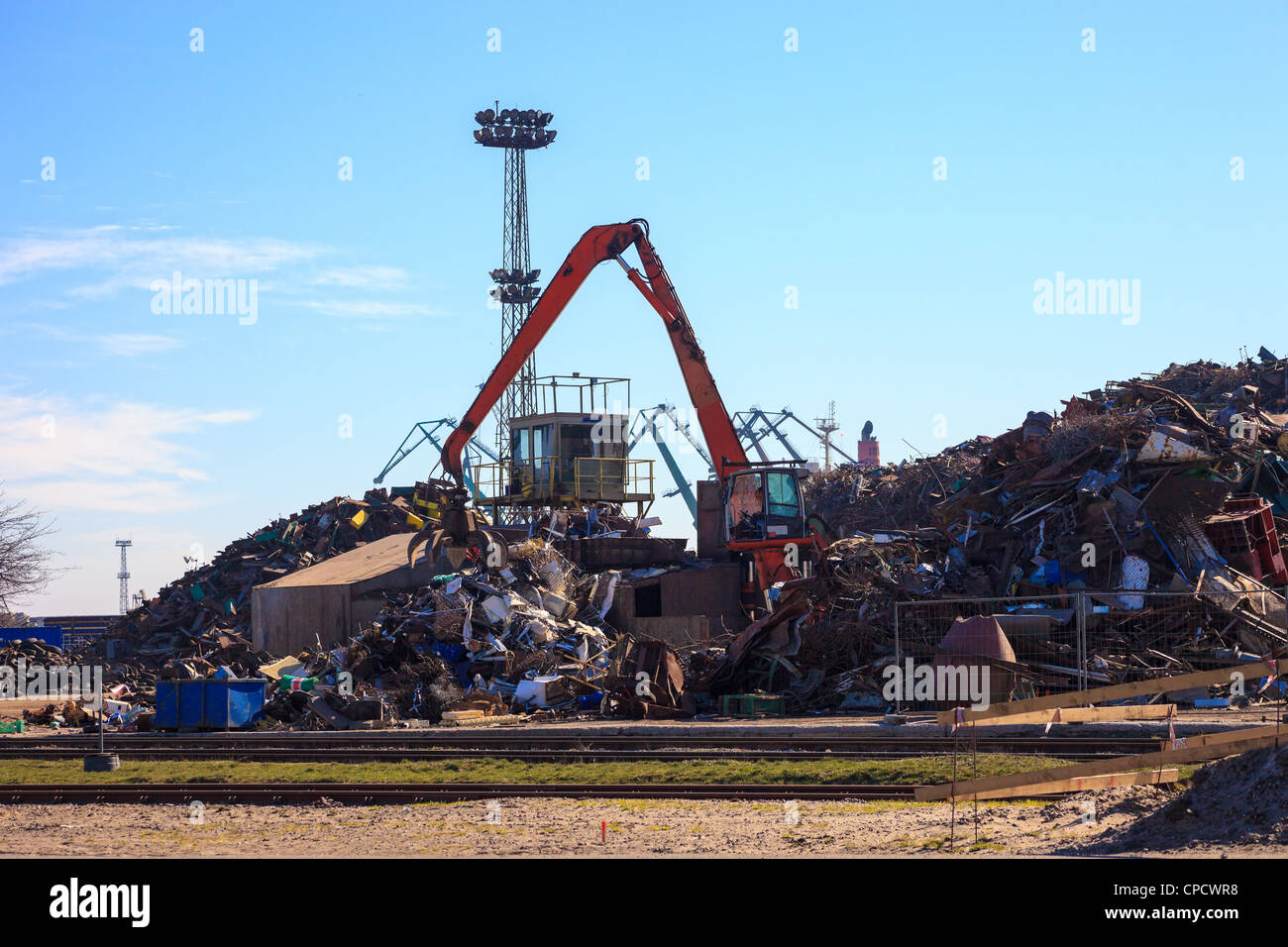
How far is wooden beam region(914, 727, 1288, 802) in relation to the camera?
450 inches

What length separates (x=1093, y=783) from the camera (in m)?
11.9

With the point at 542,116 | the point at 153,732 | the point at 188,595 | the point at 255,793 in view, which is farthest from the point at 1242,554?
the point at 542,116

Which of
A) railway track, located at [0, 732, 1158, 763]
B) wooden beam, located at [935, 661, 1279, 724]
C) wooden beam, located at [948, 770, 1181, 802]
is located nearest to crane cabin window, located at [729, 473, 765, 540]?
railway track, located at [0, 732, 1158, 763]

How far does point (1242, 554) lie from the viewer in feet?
79.5

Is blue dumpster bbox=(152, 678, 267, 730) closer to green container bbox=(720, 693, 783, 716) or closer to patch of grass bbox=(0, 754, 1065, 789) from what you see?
patch of grass bbox=(0, 754, 1065, 789)

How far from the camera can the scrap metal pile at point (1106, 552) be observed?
72.1 ft

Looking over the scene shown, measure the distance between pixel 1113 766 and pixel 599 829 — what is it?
4.56 meters

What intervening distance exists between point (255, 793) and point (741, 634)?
1200cm

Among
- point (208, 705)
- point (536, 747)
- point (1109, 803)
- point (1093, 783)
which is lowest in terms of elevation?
point (536, 747)

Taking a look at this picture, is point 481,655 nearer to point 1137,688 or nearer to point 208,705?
point 208,705

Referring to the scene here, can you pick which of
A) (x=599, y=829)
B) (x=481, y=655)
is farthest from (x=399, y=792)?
(x=481, y=655)

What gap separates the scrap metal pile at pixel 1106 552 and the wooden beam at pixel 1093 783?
8604mm

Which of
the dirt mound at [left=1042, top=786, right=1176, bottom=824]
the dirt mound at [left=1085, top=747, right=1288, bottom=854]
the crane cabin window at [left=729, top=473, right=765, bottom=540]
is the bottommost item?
the dirt mound at [left=1042, top=786, right=1176, bottom=824]

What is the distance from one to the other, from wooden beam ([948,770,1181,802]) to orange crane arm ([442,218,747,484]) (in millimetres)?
22024
